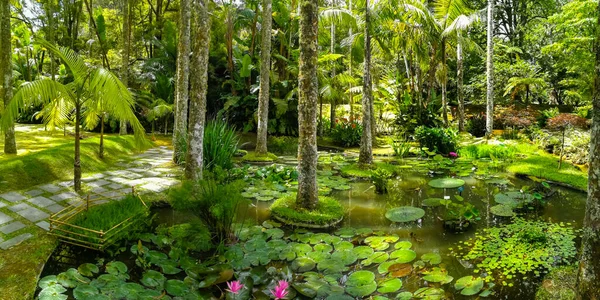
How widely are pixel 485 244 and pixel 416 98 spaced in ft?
37.2

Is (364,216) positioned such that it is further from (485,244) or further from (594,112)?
(594,112)

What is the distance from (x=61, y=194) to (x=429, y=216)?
566 centimetres

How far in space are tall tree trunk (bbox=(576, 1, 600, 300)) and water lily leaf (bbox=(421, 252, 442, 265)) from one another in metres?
1.48

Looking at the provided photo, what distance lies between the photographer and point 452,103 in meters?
18.9

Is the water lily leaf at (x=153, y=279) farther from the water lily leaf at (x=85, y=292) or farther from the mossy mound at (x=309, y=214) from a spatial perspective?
the mossy mound at (x=309, y=214)

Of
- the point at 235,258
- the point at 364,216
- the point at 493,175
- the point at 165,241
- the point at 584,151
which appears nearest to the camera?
the point at 235,258

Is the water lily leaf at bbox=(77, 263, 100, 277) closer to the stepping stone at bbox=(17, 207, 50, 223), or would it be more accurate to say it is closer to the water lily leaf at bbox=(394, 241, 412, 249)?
the stepping stone at bbox=(17, 207, 50, 223)

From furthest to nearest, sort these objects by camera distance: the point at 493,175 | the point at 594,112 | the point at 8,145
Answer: the point at 493,175, the point at 8,145, the point at 594,112

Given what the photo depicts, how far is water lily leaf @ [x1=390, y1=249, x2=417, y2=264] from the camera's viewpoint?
3.96 metres

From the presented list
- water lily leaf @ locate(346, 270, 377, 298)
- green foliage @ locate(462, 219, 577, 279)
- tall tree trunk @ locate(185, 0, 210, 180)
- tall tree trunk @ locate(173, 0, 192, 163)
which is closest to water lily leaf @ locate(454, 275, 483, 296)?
green foliage @ locate(462, 219, 577, 279)

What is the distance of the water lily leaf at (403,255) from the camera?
3965mm

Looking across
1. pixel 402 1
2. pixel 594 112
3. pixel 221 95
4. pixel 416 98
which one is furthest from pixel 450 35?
pixel 594 112

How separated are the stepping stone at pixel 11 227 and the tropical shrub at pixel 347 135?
423 inches

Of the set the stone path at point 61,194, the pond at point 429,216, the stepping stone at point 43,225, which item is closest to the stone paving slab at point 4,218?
the stone path at point 61,194
